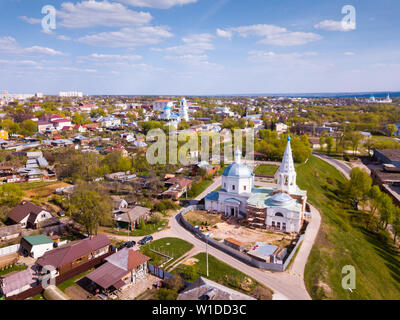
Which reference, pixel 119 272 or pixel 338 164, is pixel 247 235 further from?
pixel 338 164

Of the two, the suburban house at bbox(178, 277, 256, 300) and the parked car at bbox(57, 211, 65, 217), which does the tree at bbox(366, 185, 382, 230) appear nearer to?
the suburban house at bbox(178, 277, 256, 300)

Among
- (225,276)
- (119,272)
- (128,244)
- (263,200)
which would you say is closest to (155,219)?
(128,244)

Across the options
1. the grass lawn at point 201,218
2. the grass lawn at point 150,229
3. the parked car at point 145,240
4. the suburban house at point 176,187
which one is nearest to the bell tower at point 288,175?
the grass lawn at point 201,218

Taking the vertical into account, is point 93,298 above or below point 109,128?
below

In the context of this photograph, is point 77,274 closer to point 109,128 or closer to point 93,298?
point 93,298
